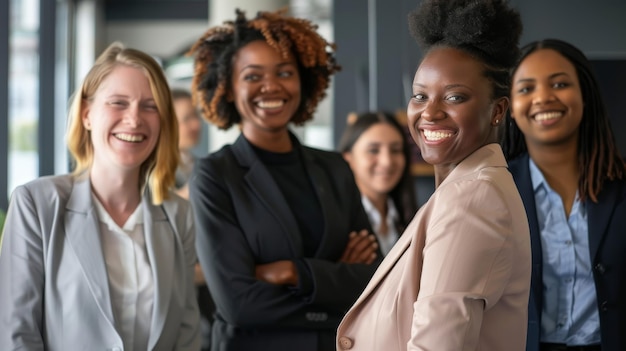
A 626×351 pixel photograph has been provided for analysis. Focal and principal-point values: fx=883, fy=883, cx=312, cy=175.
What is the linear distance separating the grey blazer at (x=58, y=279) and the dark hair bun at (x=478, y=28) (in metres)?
1.18

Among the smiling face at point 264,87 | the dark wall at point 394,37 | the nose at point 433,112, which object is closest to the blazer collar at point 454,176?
the nose at point 433,112

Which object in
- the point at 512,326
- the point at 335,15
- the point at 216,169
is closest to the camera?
the point at 512,326

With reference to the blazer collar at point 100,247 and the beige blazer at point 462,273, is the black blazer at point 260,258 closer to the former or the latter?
the blazer collar at point 100,247

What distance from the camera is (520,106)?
275cm

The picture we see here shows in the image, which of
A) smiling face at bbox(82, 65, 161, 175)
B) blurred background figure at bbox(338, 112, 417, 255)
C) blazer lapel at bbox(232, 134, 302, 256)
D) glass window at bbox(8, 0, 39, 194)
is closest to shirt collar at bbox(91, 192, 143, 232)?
smiling face at bbox(82, 65, 161, 175)

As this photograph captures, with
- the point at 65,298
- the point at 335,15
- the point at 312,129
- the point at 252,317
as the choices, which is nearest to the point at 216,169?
the point at 252,317

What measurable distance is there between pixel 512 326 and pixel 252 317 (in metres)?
1.19

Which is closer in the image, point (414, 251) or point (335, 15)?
point (414, 251)

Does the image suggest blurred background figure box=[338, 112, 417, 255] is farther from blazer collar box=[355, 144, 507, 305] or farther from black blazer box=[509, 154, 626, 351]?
blazer collar box=[355, 144, 507, 305]

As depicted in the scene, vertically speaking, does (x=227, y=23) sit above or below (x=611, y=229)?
above

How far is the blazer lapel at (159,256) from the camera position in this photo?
100 inches

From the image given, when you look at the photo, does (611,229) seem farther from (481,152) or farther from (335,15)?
(335,15)

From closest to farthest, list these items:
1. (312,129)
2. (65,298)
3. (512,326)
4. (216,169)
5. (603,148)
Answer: (512,326) < (65,298) < (603,148) < (216,169) < (312,129)

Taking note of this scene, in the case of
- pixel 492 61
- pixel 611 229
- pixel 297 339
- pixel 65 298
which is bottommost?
pixel 297 339
